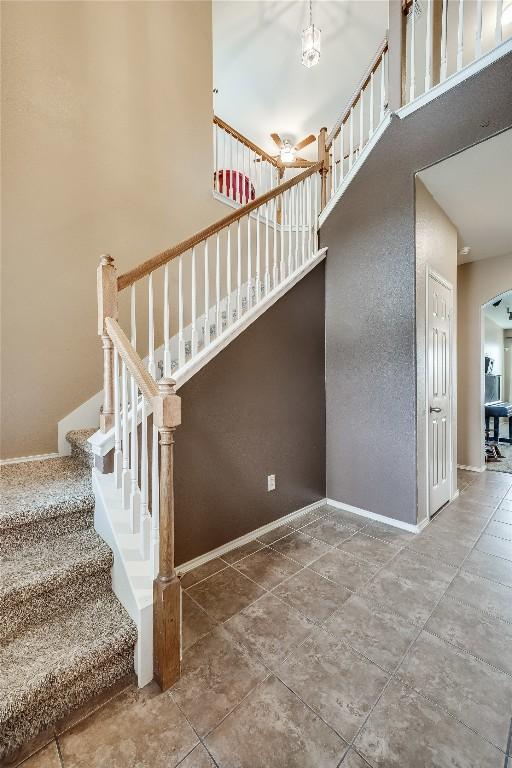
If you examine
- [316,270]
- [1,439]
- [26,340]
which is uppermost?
[316,270]

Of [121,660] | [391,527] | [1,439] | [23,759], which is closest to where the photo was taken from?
[23,759]

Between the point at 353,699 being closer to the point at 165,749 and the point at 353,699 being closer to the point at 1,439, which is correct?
the point at 165,749

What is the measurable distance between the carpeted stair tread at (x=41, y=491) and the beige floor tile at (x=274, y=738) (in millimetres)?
1153

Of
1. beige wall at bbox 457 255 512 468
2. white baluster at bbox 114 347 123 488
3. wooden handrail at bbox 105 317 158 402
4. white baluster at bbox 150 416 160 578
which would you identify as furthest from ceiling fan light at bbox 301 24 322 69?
white baluster at bbox 150 416 160 578

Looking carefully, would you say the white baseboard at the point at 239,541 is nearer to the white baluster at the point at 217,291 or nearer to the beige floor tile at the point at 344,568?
the beige floor tile at the point at 344,568

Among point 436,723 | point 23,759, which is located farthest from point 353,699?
point 23,759

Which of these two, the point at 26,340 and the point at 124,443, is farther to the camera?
the point at 26,340

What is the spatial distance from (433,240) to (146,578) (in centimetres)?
331

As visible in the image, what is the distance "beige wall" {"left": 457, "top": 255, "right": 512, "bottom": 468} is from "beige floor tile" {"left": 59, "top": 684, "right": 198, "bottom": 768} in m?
4.46

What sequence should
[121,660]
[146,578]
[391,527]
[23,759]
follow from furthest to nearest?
[391,527]
[146,578]
[121,660]
[23,759]

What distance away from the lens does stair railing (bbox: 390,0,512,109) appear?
7.32ft

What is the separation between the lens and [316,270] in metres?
3.16

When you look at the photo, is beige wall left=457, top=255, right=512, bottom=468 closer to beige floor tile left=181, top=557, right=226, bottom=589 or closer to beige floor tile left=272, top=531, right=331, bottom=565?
beige floor tile left=272, top=531, right=331, bottom=565

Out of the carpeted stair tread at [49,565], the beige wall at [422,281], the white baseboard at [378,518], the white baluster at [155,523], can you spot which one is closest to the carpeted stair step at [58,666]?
the carpeted stair tread at [49,565]
